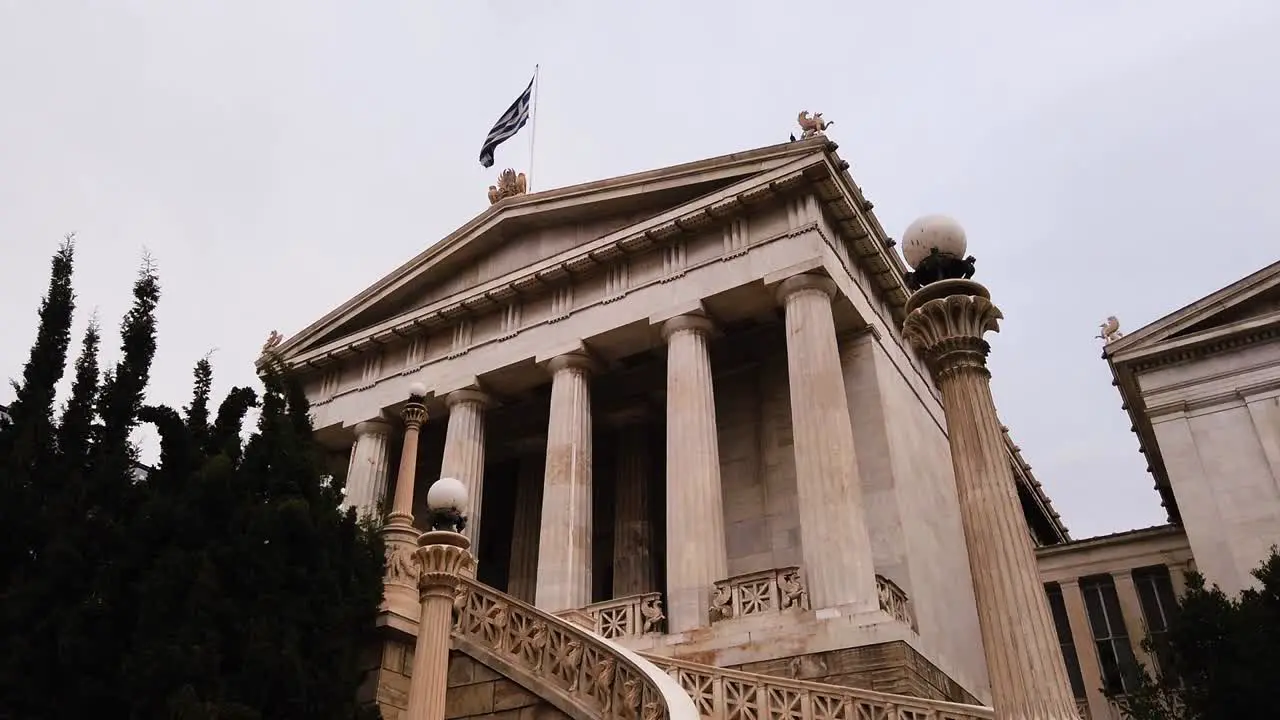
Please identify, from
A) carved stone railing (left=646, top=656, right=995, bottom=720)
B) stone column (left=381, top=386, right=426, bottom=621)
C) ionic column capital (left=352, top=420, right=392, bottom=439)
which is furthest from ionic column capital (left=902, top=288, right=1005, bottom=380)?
ionic column capital (left=352, top=420, right=392, bottom=439)

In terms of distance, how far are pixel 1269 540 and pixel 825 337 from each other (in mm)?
11108

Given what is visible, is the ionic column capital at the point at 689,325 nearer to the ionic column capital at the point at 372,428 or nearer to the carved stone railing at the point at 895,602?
the carved stone railing at the point at 895,602

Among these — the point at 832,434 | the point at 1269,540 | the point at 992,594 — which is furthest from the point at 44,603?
the point at 1269,540

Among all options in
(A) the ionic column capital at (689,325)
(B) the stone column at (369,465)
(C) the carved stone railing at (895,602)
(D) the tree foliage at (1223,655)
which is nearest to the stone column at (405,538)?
(C) the carved stone railing at (895,602)

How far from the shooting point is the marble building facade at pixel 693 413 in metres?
18.7

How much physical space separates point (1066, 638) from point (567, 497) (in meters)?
14.9

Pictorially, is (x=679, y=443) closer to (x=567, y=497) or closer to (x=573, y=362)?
(x=567, y=497)

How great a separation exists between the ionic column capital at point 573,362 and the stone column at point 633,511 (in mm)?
3130

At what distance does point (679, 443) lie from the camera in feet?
69.8

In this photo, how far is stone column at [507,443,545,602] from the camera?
87.6 ft

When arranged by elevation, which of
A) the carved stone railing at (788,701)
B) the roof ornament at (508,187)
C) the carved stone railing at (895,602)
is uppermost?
the roof ornament at (508,187)

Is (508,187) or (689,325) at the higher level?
(508,187)

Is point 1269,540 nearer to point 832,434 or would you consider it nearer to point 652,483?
point 832,434

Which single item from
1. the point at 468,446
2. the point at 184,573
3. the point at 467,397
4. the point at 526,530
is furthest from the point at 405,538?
the point at 526,530
